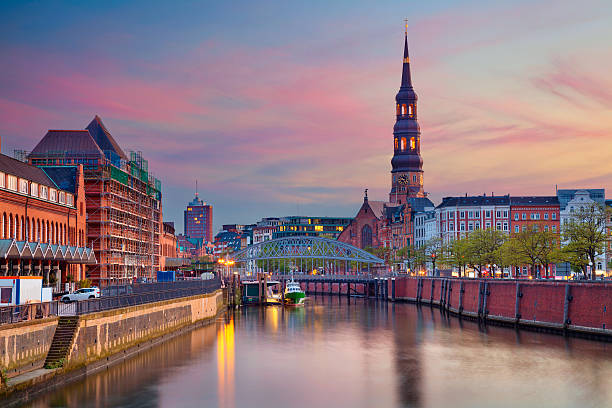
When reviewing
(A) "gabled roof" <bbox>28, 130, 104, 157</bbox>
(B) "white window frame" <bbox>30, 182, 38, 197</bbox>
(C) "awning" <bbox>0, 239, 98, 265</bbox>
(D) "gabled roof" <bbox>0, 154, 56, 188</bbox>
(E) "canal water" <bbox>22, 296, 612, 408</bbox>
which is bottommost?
(E) "canal water" <bbox>22, 296, 612, 408</bbox>

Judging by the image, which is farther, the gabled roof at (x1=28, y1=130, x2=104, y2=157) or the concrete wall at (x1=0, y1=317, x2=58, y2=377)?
the gabled roof at (x1=28, y1=130, x2=104, y2=157)

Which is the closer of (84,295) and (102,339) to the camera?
(102,339)

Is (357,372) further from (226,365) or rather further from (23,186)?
(23,186)

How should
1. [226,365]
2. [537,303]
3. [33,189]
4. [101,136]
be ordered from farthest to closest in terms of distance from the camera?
1. [101,136]
2. [537,303]
3. [33,189]
4. [226,365]

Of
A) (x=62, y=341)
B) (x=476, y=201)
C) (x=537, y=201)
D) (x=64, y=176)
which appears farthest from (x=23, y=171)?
(x=537, y=201)

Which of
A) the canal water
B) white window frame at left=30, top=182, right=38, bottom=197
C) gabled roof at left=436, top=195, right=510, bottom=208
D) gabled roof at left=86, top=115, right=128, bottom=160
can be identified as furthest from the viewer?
gabled roof at left=436, top=195, right=510, bottom=208

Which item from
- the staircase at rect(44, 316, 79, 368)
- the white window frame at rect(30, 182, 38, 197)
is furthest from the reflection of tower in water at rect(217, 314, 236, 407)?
the white window frame at rect(30, 182, 38, 197)

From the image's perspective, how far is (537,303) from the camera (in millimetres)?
76438

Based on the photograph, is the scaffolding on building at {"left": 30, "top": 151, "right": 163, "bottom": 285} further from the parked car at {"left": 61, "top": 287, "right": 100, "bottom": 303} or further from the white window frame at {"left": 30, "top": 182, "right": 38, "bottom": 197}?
the parked car at {"left": 61, "top": 287, "right": 100, "bottom": 303}

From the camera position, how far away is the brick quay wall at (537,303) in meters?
65.3

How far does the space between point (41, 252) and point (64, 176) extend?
19.7 meters

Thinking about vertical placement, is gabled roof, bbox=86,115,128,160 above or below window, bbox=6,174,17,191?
above

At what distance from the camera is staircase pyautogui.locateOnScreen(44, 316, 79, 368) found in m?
40.5

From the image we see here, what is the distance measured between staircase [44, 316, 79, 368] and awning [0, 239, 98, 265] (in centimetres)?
1887
